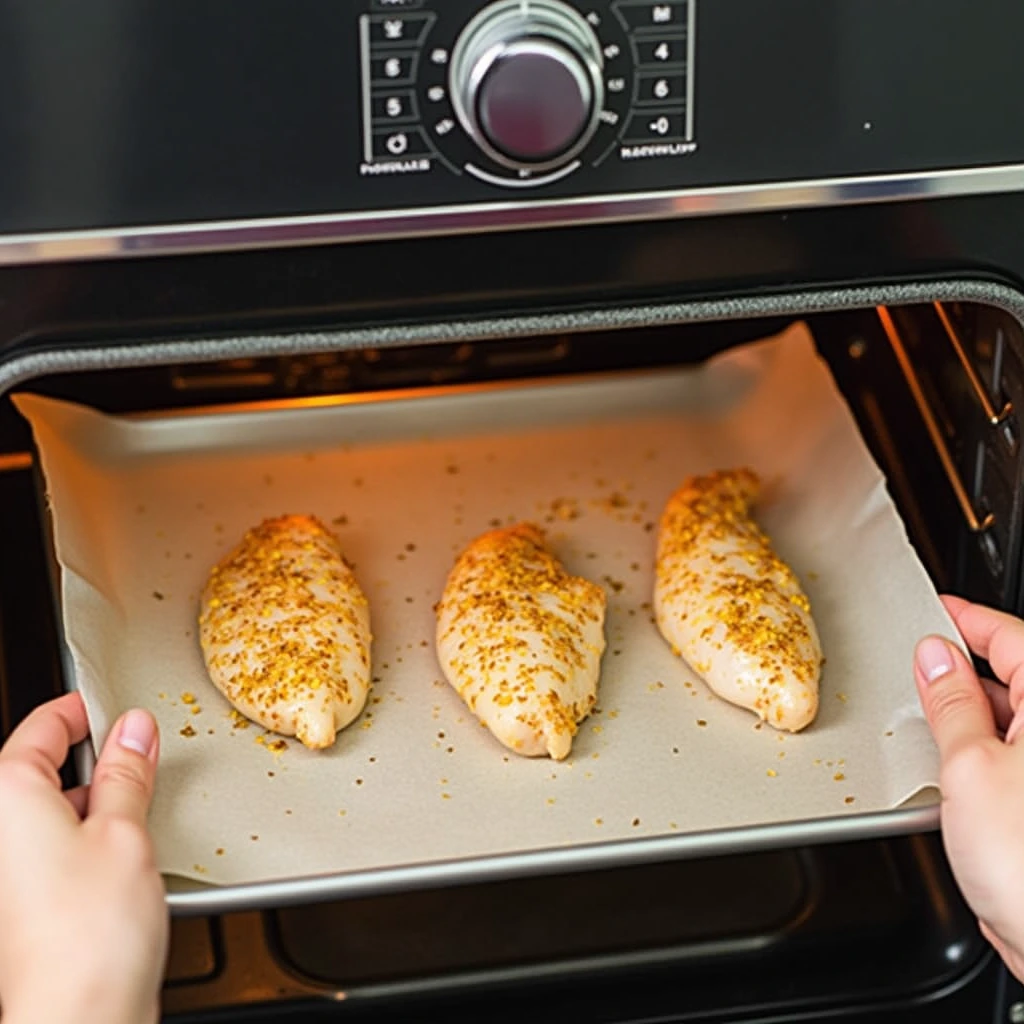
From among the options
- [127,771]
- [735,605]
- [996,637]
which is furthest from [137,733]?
[996,637]

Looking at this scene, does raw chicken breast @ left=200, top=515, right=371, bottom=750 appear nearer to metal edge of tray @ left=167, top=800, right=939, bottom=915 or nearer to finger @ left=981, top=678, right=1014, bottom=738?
metal edge of tray @ left=167, top=800, right=939, bottom=915

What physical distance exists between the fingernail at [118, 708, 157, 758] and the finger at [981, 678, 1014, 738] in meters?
0.57

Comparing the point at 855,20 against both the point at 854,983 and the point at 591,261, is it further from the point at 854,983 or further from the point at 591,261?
the point at 854,983

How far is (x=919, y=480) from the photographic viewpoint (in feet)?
4.62

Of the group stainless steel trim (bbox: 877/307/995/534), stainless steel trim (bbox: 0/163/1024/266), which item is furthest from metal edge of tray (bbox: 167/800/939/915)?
stainless steel trim (bbox: 0/163/1024/266)

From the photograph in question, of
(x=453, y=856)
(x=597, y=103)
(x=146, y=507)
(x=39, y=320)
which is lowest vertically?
(x=453, y=856)

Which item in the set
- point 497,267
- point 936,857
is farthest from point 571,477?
point 497,267

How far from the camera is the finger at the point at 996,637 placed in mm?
1178

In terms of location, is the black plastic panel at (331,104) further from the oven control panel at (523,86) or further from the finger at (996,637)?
the finger at (996,637)

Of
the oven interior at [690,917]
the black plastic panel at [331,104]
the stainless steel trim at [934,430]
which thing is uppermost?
the black plastic panel at [331,104]

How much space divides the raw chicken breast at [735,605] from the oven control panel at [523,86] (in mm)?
451

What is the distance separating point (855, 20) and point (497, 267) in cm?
24

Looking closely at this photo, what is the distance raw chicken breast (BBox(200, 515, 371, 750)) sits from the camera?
4.12 feet

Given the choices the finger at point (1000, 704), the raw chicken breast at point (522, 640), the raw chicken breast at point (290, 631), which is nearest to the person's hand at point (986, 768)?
the finger at point (1000, 704)
